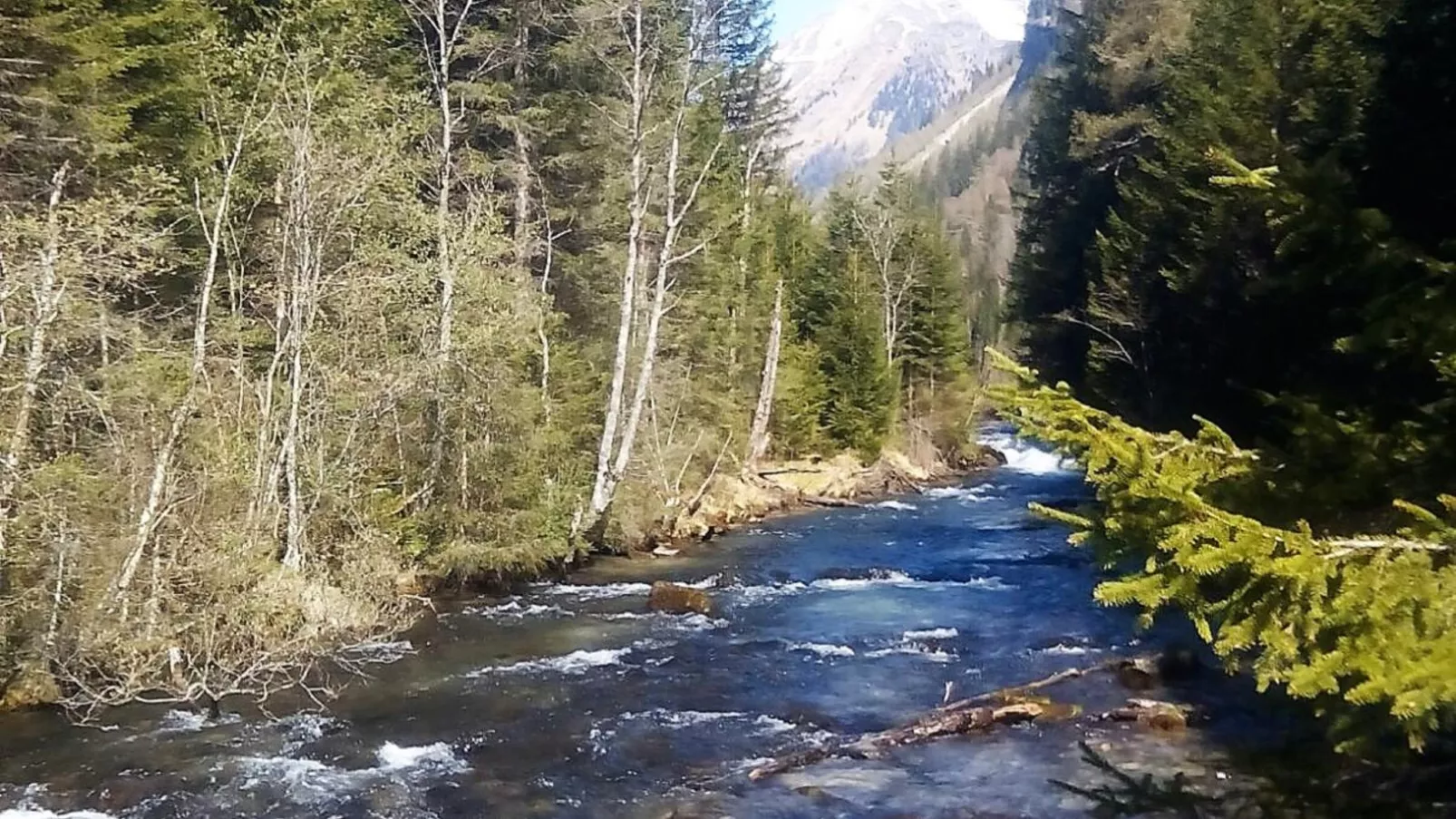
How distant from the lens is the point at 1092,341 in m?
29.9

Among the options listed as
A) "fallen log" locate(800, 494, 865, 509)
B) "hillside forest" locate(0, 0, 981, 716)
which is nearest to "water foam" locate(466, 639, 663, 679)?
"hillside forest" locate(0, 0, 981, 716)

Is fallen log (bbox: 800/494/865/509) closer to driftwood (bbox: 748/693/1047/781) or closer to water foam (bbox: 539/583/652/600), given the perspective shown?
water foam (bbox: 539/583/652/600)

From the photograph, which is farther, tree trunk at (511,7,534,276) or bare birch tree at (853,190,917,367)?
bare birch tree at (853,190,917,367)

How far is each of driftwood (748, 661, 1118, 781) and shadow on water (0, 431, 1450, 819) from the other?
205mm

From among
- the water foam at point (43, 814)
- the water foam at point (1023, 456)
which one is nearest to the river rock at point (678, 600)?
the water foam at point (43, 814)

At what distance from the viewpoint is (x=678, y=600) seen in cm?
1997

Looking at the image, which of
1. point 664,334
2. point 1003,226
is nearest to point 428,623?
point 664,334

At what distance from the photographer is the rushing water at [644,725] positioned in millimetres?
10906

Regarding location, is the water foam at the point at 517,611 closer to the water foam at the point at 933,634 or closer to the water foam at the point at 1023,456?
the water foam at the point at 933,634

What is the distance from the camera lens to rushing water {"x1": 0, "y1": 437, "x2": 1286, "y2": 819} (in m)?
10.9

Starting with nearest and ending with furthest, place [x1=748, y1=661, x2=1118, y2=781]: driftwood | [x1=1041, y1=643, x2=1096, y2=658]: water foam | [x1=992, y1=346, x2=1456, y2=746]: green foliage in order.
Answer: [x1=992, y1=346, x2=1456, y2=746]: green foliage
[x1=748, y1=661, x2=1118, y2=781]: driftwood
[x1=1041, y1=643, x2=1096, y2=658]: water foam

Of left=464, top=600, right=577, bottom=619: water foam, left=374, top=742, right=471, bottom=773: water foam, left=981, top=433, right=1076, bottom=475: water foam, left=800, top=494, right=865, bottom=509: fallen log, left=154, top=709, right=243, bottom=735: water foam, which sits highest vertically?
left=154, top=709, right=243, bottom=735: water foam

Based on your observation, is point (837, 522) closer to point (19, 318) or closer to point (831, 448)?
point (831, 448)

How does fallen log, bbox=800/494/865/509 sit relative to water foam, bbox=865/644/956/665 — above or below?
below
